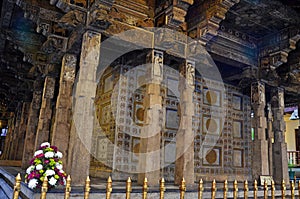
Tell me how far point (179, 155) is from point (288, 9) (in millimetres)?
4689

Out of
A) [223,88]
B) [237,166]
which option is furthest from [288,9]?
[237,166]

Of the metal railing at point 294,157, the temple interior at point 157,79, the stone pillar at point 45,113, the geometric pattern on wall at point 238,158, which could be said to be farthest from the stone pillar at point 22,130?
the metal railing at point 294,157

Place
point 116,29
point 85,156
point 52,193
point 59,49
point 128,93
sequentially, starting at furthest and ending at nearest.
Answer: point 128,93
point 59,49
point 116,29
point 85,156
point 52,193

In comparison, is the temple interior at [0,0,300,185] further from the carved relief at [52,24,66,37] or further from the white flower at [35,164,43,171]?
the white flower at [35,164,43,171]

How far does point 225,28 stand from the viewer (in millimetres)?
8148

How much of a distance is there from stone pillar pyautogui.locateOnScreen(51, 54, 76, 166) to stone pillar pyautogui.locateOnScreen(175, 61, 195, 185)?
8.87 feet

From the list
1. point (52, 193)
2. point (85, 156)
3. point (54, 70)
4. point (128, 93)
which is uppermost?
point (54, 70)

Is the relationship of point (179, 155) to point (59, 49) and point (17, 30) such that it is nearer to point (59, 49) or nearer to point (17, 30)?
point (59, 49)

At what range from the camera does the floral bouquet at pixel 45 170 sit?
432 cm

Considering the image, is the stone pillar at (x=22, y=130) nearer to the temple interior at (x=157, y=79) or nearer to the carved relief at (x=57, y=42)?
the temple interior at (x=157, y=79)

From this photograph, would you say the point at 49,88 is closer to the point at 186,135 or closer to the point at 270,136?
the point at 186,135

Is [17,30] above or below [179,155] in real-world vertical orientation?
above

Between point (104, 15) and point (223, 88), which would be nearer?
point (104, 15)

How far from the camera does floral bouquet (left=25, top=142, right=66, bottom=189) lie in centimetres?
432
